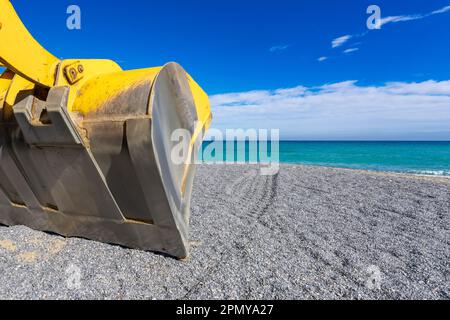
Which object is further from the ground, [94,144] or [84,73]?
[84,73]

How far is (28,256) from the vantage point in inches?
140

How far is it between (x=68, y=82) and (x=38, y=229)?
2552mm

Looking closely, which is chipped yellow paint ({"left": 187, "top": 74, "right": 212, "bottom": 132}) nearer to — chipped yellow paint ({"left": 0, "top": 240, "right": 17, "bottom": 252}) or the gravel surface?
the gravel surface

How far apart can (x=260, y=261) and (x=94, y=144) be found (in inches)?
104

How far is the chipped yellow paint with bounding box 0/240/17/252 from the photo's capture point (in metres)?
3.72

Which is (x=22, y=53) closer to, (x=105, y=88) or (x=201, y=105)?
(x=105, y=88)

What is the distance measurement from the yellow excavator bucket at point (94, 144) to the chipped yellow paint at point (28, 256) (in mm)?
443

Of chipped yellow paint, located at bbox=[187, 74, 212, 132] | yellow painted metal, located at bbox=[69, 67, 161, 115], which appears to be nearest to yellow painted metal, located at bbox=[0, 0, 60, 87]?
yellow painted metal, located at bbox=[69, 67, 161, 115]

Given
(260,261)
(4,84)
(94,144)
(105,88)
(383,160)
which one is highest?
(4,84)

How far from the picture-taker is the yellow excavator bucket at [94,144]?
2781 mm

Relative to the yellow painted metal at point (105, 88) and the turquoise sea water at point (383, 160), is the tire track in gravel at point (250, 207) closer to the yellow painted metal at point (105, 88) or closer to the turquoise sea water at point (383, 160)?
the turquoise sea water at point (383, 160)

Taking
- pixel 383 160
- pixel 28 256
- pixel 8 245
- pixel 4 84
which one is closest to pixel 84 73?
pixel 4 84

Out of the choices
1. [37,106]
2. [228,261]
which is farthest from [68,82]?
[228,261]

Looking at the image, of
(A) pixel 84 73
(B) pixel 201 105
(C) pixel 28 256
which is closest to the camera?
(A) pixel 84 73
